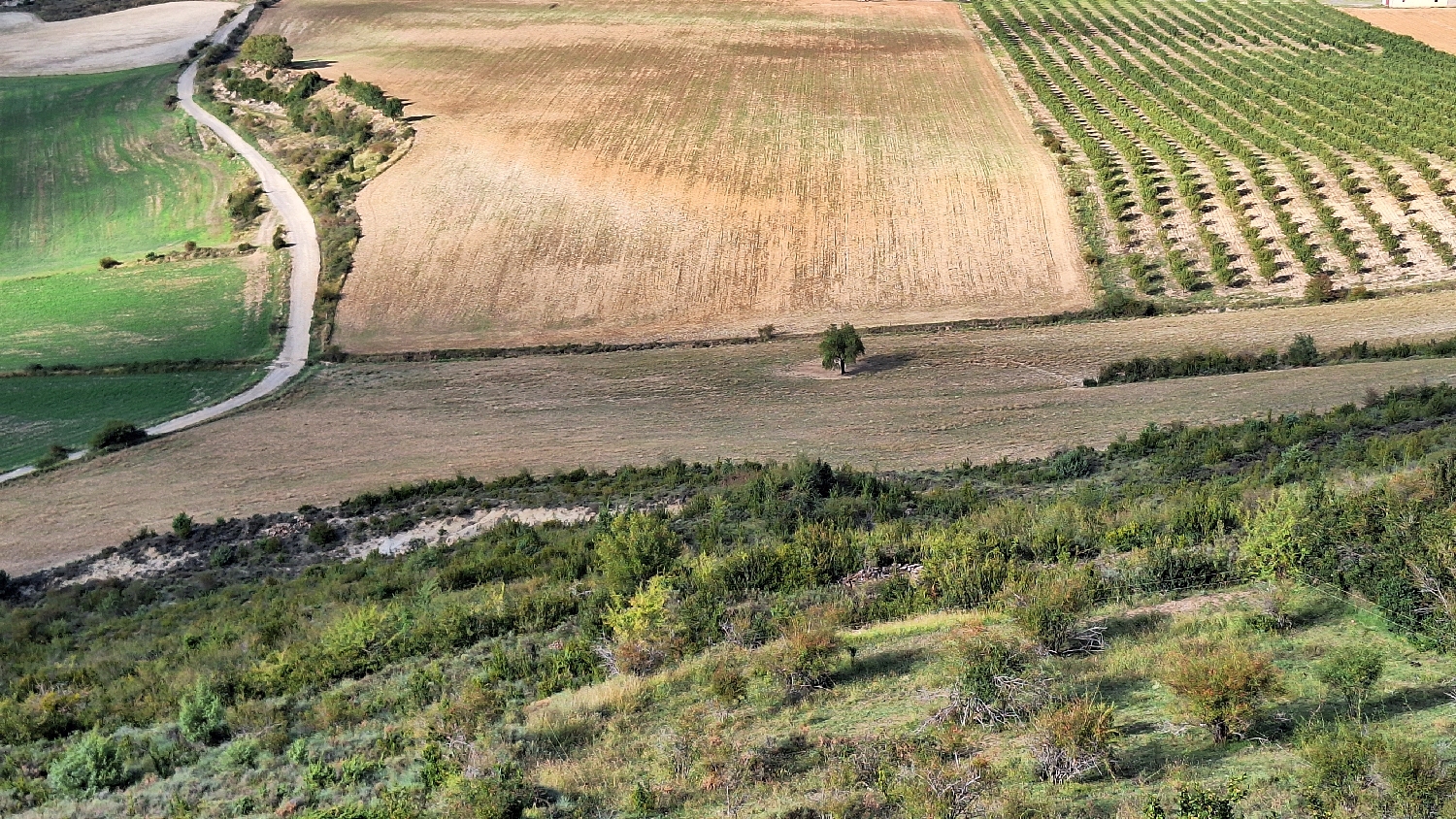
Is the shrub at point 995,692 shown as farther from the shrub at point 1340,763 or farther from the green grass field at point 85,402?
the green grass field at point 85,402

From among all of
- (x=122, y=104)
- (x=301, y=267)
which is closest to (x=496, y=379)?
(x=301, y=267)

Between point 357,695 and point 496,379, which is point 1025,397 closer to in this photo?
point 496,379

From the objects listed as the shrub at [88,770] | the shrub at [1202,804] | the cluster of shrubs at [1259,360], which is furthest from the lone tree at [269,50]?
the shrub at [1202,804]

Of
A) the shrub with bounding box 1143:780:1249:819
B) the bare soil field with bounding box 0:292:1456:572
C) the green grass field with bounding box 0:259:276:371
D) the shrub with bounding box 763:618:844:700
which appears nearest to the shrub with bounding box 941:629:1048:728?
the shrub with bounding box 763:618:844:700

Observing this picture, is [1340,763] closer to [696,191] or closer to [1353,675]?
[1353,675]

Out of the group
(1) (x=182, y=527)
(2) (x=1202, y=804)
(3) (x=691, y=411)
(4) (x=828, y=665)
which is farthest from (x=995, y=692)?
(3) (x=691, y=411)

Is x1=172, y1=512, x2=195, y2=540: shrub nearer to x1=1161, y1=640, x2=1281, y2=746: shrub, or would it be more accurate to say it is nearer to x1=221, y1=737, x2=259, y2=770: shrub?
x1=221, y1=737, x2=259, y2=770: shrub
